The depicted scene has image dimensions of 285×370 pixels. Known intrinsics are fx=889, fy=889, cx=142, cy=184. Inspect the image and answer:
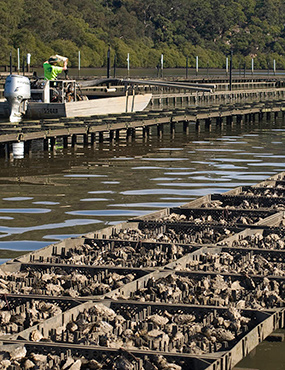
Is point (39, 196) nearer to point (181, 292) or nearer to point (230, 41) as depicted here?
point (181, 292)

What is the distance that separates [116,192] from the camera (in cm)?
1998

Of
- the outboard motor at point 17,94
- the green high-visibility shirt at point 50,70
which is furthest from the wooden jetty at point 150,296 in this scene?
the green high-visibility shirt at point 50,70

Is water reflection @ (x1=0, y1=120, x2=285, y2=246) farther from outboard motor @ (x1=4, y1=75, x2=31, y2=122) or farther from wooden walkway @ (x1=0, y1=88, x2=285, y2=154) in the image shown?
outboard motor @ (x1=4, y1=75, x2=31, y2=122)

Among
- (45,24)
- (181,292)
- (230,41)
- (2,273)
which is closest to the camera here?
(181,292)

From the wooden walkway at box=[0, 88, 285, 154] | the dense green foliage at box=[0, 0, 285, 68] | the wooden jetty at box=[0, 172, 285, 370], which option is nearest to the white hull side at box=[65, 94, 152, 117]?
the wooden walkway at box=[0, 88, 285, 154]

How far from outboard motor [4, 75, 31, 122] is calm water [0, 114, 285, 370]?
1.30m

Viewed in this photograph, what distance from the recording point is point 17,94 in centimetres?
3056

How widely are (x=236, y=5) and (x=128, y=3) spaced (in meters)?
30.7

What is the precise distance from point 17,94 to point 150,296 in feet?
70.5

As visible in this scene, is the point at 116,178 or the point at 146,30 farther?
the point at 146,30

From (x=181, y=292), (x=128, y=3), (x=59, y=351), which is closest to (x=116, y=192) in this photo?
(x=181, y=292)

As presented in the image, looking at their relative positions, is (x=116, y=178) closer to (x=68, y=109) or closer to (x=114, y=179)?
(x=114, y=179)

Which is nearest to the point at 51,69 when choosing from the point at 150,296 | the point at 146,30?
the point at 150,296

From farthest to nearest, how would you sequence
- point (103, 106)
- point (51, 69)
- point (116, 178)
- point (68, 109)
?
point (103, 106) < point (51, 69) < point (68, 109) < point (116, 178)
